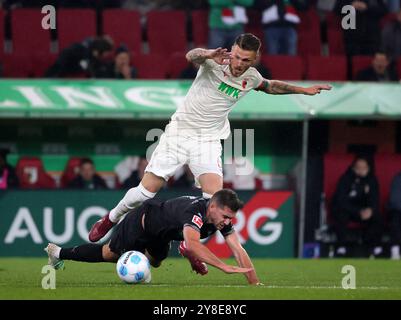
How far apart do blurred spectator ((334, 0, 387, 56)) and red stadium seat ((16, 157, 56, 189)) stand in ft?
17.8

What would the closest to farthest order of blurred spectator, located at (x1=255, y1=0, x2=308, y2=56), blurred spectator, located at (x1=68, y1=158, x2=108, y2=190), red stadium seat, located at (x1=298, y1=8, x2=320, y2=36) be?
blurred spectator, located at (x1=68, y1=158, x2=108, y2=190) → blurred spectator, located at (x1=255, y1=0, x2=308, y2=56) → red stadium seat, located at (x1=298, y1=8, x2=320, y2=36)

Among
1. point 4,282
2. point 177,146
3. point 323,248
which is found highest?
point 177,146

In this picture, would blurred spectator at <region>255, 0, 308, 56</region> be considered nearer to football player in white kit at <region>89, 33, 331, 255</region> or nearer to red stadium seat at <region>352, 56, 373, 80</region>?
red stadium seat at <region>352, 56, 373, 80</region>

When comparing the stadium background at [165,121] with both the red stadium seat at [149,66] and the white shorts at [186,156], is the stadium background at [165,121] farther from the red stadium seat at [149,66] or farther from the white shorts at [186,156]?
the white shorts at [186,156]

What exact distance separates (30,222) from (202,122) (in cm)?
557

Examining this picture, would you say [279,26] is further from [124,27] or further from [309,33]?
[124,27]

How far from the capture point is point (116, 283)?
11.0 metres

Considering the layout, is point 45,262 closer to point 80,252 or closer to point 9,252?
point 9,252

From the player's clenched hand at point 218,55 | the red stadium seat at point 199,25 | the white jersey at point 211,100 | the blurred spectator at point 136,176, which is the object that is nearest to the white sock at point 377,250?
the blurred spectator at point 136,176

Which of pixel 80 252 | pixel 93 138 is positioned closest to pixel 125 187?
pixel 93 138

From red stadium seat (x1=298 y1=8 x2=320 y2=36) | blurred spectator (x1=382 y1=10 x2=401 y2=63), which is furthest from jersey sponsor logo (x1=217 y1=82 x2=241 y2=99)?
red stadium seat (x1=298 y1=8 x2=320 y2=36)

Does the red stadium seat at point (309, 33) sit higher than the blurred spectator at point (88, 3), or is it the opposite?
the blurred spectator at point (88, 3)

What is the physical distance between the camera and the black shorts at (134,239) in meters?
10.9

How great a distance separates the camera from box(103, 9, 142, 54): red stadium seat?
1902cm
